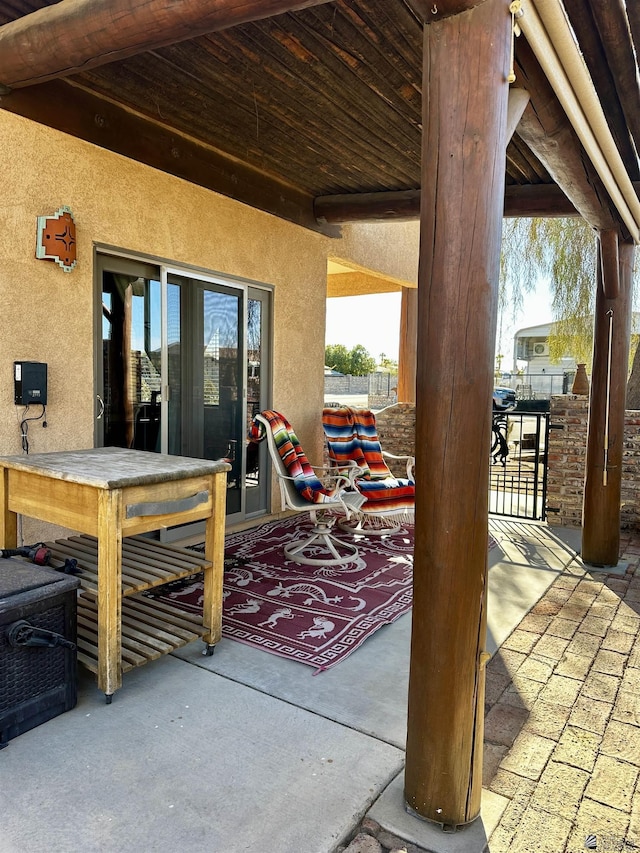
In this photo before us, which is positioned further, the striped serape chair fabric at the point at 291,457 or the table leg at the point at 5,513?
the striped serape chair fabric at the point at 291,457

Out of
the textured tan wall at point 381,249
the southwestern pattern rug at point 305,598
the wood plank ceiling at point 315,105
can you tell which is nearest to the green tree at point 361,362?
the textured tan wall at point 381,249

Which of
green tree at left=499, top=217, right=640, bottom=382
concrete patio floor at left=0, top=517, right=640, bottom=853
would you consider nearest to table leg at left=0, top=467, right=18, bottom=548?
concrete patio floor at left=0, top=517, right=640, bottom=853

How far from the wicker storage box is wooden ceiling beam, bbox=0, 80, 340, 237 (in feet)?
8.48

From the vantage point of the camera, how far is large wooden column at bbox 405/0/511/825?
5.52 feet

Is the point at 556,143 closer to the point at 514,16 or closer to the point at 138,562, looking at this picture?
the point at 514,16

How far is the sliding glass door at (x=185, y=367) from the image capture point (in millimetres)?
4070

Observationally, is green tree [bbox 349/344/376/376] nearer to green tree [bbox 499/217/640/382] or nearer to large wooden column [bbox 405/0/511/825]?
green tree [bbox 499/217/640/382]

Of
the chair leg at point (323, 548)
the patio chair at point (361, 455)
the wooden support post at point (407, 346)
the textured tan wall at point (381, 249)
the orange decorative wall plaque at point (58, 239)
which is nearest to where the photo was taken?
the orange decorative wall plaque at point (58, 239)

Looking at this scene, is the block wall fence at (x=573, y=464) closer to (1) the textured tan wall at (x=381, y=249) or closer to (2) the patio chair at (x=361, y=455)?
(2) the patio chair at (x=361, y=455)

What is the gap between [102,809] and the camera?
71.0 inches

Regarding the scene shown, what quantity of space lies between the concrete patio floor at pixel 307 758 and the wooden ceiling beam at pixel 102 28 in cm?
259

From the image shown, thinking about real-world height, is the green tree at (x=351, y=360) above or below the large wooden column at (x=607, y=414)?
above

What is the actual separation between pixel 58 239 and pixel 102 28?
1400 mm

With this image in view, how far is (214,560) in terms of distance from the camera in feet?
9.27
